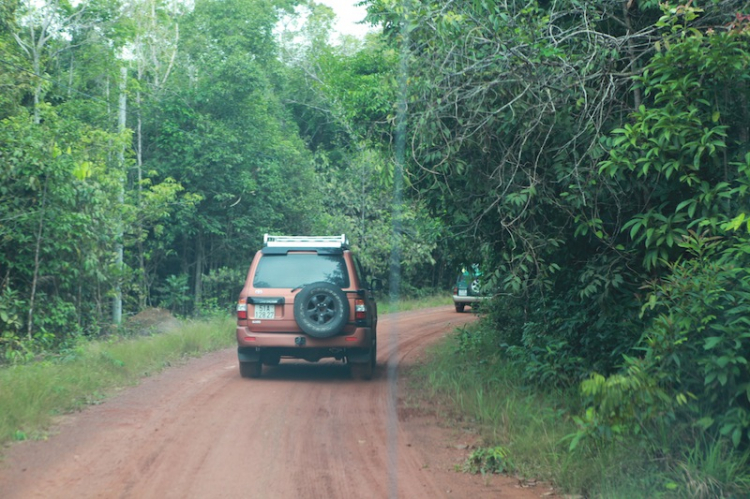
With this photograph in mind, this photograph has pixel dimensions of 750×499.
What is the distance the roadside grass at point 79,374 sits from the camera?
7.96 meters

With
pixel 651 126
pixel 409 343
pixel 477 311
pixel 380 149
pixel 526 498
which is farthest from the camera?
pixel 409 343

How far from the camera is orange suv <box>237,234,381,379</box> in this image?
10547 millimetres

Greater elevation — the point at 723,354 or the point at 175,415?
the point at 723,354

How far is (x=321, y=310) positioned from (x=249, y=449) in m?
3.59

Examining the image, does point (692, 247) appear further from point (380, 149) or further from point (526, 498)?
point (380, 149)

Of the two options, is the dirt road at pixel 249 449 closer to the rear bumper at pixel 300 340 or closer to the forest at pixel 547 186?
the rear bumper at pixel 300 340

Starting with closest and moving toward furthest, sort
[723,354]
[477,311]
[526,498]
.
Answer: [723,354]
[526,498]
[477,311]

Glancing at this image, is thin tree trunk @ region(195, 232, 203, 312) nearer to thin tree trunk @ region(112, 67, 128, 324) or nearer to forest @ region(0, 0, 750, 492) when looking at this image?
forest @ region(0, 0, 750, 492)

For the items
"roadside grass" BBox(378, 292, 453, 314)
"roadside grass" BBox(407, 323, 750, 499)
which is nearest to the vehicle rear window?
"roadside grass" BBox(407, 323, 750, 499)

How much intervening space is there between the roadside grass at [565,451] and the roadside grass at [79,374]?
4.29m

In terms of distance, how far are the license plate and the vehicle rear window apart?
1.09ft

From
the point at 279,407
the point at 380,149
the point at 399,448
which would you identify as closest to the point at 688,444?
the point at 399,448

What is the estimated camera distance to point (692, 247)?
591 centimetres

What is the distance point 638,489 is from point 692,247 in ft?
6.29
